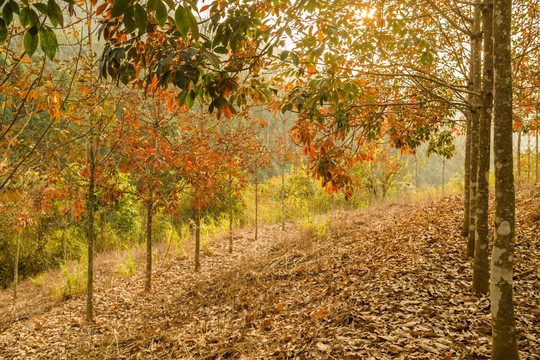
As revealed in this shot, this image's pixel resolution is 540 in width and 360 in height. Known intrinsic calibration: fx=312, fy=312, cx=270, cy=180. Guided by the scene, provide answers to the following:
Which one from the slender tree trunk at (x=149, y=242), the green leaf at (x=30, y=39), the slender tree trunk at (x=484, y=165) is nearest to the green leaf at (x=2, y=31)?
the green leaf at (x=30, y=39)

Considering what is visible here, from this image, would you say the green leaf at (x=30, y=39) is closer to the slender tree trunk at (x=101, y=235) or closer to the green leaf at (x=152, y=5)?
the green leaf at (x=152, y=5)

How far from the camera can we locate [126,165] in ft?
19.6

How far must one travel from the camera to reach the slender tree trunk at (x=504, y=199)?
2.53m

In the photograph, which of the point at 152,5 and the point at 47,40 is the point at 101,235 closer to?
the point at 47,40

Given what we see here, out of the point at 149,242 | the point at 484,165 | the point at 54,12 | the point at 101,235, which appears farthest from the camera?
the point at 101,235

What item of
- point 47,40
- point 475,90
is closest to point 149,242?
point 47,40

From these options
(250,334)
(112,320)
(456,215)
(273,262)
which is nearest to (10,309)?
(112,320)

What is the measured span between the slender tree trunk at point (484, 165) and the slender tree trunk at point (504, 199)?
1377 mm

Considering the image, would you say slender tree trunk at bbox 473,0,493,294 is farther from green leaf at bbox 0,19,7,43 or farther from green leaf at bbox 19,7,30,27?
green leaf at bbox 0,19,7,43

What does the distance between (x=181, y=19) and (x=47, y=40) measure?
0.80 meters

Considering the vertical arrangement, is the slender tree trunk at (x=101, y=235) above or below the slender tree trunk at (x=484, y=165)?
below

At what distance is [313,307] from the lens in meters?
4.89

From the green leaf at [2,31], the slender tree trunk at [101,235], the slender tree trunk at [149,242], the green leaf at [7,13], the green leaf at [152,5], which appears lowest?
the slender tree trunk at [101,235]

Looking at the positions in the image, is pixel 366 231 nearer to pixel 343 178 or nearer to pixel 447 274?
pixel 447 274
